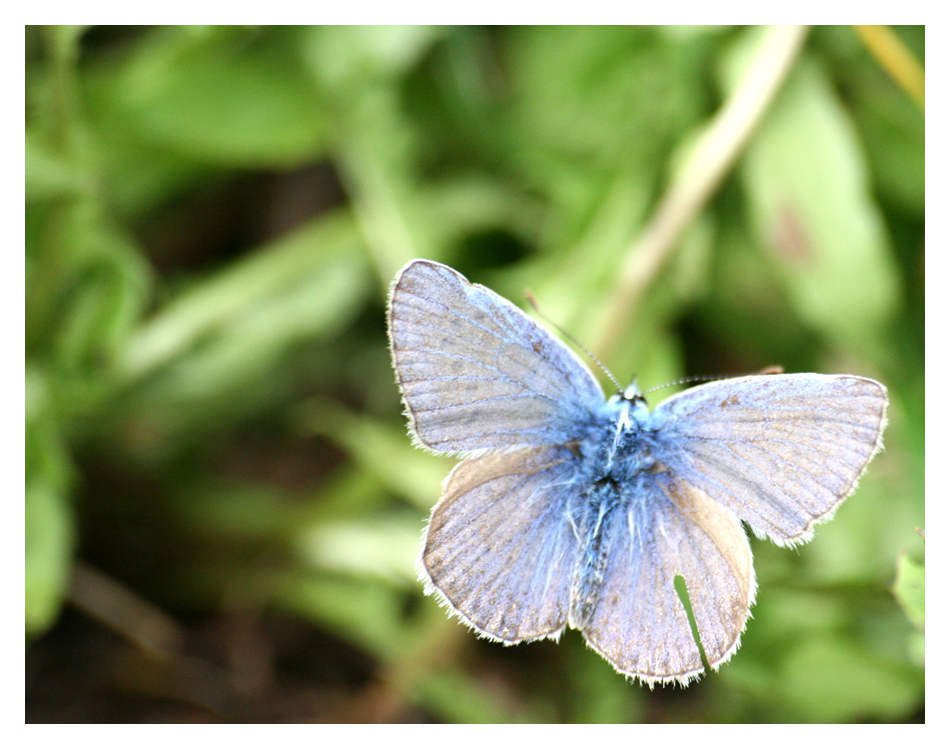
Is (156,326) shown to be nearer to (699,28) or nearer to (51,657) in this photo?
(51,657)

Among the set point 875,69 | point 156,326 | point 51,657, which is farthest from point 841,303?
point 51,657

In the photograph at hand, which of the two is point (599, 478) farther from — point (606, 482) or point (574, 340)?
point (574, 340)

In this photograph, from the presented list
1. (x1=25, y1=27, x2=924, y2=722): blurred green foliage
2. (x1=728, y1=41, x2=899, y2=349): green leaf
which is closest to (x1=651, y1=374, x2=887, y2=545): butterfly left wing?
(x1=25, y1=27, x2=924, y2=722): blurred green foliage

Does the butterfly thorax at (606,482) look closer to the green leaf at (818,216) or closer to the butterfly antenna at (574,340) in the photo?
the butterfly antenna at (574,340)

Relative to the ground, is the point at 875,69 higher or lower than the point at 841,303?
higher

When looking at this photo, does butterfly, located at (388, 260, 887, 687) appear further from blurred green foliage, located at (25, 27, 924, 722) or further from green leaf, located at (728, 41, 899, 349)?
green leaf, located at (728, 41, 899, 349)

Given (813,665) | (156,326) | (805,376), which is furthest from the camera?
(156,326)

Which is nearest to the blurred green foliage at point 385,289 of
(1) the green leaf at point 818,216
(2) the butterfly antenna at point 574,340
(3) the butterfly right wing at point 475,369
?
(1) the green leaf at point 818,216

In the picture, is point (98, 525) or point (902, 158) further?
point (98, 525)
